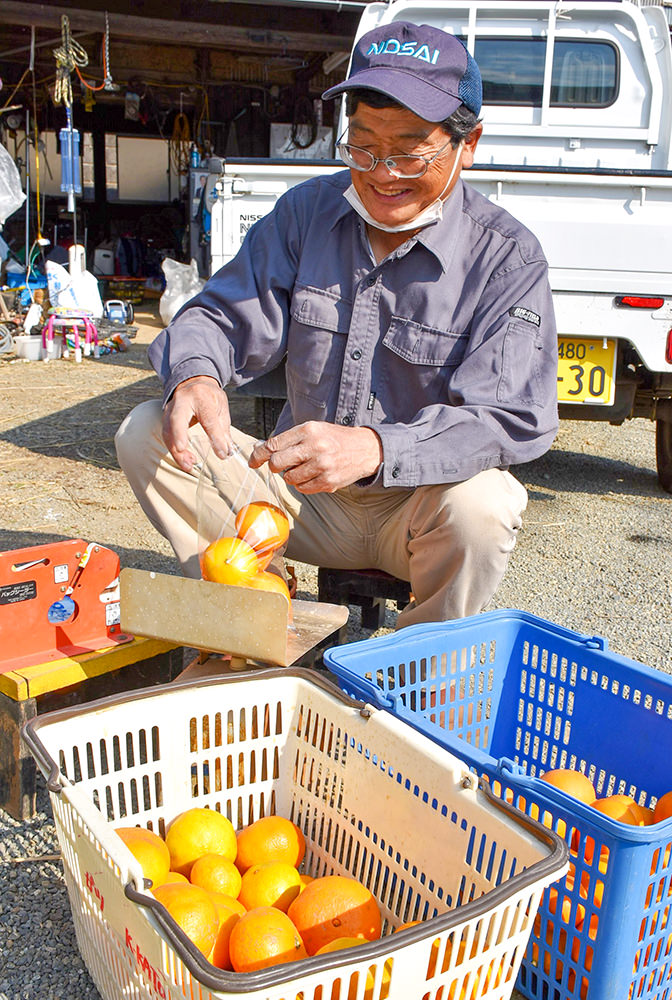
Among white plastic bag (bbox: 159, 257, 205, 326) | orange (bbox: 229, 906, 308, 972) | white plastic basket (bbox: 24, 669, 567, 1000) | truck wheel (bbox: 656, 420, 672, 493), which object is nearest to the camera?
white plastic basket (bbox: 24, 669, 567, 1000)

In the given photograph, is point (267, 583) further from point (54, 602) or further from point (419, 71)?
point (419, 71)

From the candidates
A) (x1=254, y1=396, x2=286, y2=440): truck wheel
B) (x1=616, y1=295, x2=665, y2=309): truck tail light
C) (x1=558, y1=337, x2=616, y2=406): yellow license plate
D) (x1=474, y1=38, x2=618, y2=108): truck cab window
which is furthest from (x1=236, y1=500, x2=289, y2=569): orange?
(x1=474, y1=38, x2=618, y2=108): truck cab window

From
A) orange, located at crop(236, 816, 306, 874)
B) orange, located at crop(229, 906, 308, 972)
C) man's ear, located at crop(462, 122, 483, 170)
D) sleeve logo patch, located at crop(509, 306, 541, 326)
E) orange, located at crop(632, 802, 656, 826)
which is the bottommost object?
orange, located at crop(236, 816, 306, 874)

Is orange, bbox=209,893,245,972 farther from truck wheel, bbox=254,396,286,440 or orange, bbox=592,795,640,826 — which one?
truck wheel, bbox=254,396,286,440

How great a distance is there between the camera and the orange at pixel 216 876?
5.60 feet

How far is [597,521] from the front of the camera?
185 inches

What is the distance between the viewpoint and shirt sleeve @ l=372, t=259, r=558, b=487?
2258 millimetres

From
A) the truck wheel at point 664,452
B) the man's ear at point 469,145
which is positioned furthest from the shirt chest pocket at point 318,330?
the truck wheel at point 664,452

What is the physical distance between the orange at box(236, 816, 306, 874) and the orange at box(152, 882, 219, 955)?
0.29 meters

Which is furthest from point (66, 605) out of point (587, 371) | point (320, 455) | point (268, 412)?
point (587, 371)

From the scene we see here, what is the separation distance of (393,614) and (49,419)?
3.78 meters

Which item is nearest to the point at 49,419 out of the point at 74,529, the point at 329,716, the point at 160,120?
the point at 74,529

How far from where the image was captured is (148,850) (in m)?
1.69

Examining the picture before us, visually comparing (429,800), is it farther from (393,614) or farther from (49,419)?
(49,419)
